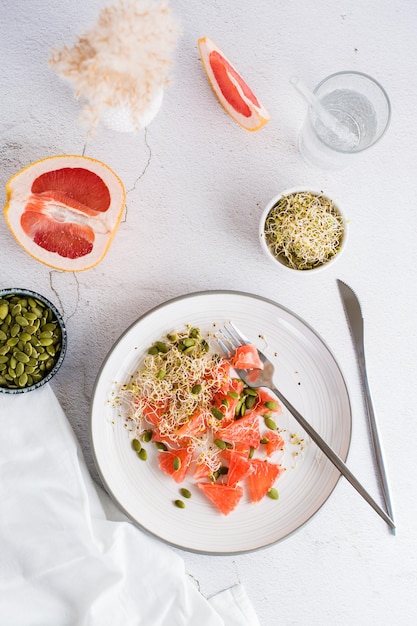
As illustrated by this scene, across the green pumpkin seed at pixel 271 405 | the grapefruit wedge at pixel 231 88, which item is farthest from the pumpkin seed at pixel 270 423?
the grapefruit wedge at pixel 231 88

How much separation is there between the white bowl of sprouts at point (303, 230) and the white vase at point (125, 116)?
16.3 inches

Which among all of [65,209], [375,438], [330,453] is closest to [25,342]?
[65,209]

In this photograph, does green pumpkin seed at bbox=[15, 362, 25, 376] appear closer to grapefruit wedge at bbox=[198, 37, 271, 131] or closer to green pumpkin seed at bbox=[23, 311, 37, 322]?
green pumpkin seed at bbox=[23, 311, 37, 322]

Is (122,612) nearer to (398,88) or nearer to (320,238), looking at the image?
(320,238)

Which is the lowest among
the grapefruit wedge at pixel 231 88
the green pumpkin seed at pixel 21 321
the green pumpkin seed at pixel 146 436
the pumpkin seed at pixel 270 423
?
the green pumpkin seed at pixel 146 436

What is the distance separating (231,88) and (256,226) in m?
0.40

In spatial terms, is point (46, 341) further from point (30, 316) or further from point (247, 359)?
point (247, 359)

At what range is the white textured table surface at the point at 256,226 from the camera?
1824mm

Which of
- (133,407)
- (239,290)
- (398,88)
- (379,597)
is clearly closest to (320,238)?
(239,290)

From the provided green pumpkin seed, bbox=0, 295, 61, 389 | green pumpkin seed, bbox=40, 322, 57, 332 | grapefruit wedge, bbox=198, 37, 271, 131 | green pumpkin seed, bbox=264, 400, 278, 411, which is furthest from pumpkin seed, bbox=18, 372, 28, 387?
grapefruit wedge, bbox=198, 37, 271, 131

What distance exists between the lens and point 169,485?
5.91 feet

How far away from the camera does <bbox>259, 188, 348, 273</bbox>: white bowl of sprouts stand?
173 centimetres

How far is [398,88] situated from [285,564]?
1.52m

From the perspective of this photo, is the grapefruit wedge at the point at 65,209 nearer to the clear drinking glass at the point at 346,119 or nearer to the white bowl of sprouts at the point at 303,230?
the white bowl of sprouts at the point at 303,230
